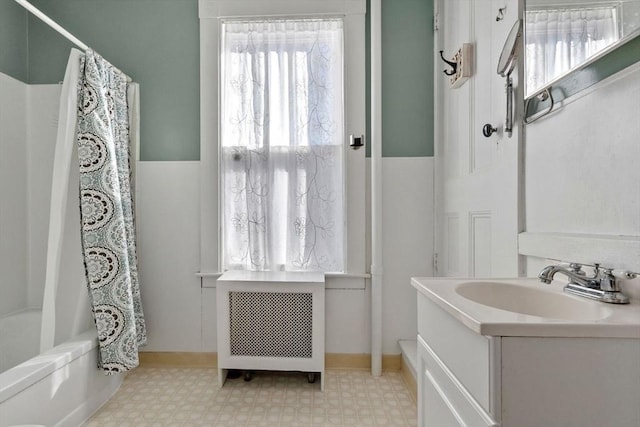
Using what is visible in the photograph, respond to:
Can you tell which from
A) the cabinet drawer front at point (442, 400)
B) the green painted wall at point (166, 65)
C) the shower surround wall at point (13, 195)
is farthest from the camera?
the green painted wall at point (166, 65)

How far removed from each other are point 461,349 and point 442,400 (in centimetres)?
25

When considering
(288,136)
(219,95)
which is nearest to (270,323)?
(288,136)

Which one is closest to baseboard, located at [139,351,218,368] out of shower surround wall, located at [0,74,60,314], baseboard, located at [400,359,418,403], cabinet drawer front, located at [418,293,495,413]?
shower surround wall, located at [0,74,60,314]

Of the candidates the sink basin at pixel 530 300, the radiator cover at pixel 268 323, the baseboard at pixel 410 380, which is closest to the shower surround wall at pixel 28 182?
the radiator cover at pixel 268 323

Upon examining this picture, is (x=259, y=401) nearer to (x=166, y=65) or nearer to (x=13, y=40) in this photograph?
(x=166, y=65)

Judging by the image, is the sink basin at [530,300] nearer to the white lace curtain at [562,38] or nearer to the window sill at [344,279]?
the white lace curtain at [562,38]

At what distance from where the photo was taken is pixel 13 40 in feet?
6.90

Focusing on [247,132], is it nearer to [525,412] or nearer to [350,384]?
[350,384]

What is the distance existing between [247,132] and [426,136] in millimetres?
1163

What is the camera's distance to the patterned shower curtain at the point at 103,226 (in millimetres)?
1603

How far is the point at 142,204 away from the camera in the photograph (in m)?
2.15

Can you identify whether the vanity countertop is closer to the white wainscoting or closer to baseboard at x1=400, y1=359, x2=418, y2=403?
baseboard at x1=400, y1=359, x2=418, y2=403

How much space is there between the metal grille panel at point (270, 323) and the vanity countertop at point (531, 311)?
39.6 inches

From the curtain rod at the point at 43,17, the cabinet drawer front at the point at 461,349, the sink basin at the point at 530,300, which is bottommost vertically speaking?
the cabinet drawer front at the point at 461,349
